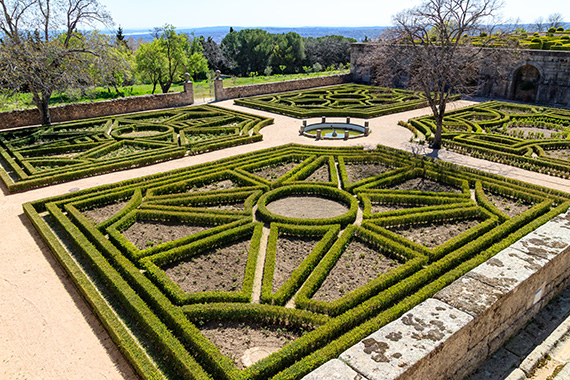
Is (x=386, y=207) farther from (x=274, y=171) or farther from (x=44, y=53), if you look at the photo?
(x=44, y=53)

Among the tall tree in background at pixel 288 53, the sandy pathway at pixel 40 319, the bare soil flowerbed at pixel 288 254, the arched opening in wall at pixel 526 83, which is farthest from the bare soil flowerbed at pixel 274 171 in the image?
the tall tree in background at pixel 288 53

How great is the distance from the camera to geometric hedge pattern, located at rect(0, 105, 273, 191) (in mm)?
17828

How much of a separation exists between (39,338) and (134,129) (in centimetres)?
1828

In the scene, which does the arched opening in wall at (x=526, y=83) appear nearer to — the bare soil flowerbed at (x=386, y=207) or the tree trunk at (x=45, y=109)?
the bare soil flowerbed at (x=386, y=207)

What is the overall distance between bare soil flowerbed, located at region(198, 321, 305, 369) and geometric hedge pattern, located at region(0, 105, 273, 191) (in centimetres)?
1239

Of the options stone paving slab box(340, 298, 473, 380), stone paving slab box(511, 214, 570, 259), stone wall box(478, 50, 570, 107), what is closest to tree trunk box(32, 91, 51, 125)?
stone paving slab box(340, 298, 473, 380)

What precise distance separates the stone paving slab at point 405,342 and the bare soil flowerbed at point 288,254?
13.0 feet

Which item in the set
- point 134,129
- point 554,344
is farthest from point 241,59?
point 554,344

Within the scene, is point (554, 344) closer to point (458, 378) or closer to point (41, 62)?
point (458, 378)

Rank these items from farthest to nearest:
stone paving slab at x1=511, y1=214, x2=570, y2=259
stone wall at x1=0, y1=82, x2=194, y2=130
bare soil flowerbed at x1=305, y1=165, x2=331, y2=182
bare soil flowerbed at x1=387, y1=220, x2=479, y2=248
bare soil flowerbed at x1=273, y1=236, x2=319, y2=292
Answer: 1. stone wall at x1=0, y1=82, x2=194, y2=130
2. bare soil flowerbed at x1=305, y1=165, x2=331, y2=182
3. bare soil flowerbed at x1=387, y1=220, x2=479, y2=248
4. bare soil flowerbed at x1=273, y1=236, x2=319, y2=292
5. stone paving slab at x1=511, y1=214, x2=570, y2=259

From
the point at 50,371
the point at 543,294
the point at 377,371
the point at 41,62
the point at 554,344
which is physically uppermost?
the point at 41,62

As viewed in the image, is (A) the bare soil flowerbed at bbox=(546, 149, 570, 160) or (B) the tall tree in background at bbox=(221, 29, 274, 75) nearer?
(A) the bare soil flowerbed at bbox=(546, 149, 570, 160)

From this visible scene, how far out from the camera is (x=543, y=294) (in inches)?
336

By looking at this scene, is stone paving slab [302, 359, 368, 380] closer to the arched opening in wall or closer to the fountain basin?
the fountain basin
